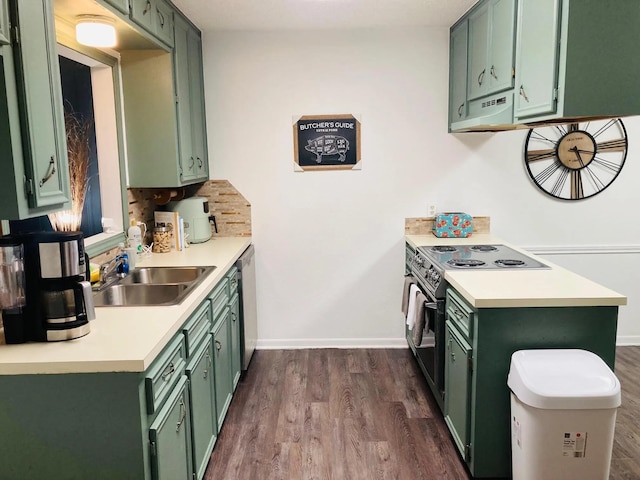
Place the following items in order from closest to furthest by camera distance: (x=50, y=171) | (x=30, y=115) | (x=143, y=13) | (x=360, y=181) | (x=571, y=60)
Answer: (x=30, y=115) < (x=50, y=171) < (x=571, y=60) < (x=143, y=13) < (x=360, y=181)

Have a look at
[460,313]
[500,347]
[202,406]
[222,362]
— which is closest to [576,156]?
[460,313]

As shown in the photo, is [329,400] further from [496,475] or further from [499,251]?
[499,251]

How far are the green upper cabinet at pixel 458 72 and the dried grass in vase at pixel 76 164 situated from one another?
7.89ft

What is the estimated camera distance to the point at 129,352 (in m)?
1.64

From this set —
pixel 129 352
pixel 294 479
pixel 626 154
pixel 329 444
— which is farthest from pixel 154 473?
pixel 626 154

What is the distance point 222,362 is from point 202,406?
1.51ft

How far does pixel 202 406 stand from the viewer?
2.38 metres

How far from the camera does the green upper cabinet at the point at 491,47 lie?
2.78 metres

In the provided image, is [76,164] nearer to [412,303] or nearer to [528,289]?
[412,303]

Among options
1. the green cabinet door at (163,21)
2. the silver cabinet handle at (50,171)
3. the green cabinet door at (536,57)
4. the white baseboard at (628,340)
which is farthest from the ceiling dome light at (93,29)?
the white baseboard at (628,340)

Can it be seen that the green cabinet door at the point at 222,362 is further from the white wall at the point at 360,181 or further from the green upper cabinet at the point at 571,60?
the green upper cabinet at the point at 571,60

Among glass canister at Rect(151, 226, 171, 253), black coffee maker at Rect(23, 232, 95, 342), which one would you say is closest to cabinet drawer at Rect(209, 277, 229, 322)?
glass canister at Rect(151, 226, 171, 253)

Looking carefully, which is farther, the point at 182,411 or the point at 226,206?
the point at 226,206

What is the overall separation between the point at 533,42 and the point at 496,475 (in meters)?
2.03
